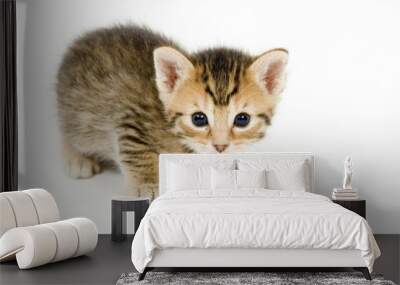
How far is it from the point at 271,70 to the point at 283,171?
44.2 inches

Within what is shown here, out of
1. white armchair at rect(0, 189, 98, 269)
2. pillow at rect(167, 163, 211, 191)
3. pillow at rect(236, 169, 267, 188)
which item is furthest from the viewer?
pillow at rect(167, 163, 211, 191)

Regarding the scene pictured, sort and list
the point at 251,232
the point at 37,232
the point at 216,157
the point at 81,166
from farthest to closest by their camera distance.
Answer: the point at 81,166, the point at 216,157, the point at 37,232, the point at 251,232

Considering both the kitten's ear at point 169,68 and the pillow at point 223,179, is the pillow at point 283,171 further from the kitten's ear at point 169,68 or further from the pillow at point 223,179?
the kitten's ear at point 169,68

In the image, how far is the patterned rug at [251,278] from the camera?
15.3ft

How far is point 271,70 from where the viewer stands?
6.83 meters

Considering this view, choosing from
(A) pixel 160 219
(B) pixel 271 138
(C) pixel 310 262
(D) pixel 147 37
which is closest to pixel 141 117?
(D) pixel 147 37

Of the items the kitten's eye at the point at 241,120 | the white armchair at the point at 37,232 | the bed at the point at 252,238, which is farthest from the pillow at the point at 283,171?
the white armchair at the point at 37,232

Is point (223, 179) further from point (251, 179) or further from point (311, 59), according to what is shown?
point (311, 59)

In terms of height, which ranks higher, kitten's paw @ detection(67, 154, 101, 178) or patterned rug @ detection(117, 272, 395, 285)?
kitten's paw @ detection(67, 154, 101, 178)

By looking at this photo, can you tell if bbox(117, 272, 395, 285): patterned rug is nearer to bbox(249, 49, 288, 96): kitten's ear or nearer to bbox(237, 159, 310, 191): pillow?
bbox(237, 159, 310, 191): pillow

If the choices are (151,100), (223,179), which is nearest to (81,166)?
(151,100)

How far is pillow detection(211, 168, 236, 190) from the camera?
6156mm

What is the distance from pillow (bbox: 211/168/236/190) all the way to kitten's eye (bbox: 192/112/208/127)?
71cm

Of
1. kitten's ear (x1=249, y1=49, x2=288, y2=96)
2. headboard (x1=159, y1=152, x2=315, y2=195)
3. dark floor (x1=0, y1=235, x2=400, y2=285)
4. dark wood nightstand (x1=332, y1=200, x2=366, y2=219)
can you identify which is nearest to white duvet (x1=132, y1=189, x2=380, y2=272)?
dark floor (x1=0, y1=235, x2=400, y2=285)
